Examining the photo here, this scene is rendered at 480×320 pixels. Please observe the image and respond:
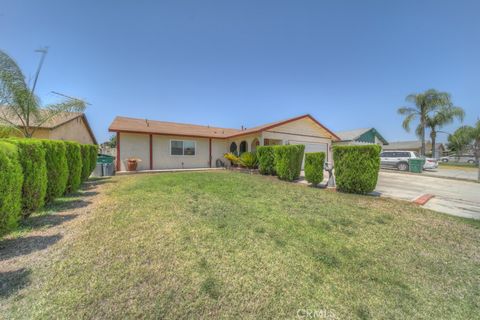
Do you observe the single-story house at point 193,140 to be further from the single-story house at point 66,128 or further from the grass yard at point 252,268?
the grass yard at point 252,268

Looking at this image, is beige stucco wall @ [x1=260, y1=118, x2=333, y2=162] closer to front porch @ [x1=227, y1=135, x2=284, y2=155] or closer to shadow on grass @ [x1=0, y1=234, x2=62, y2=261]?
front porch @ [x1=227, y1=135, x2=284, y2=155]

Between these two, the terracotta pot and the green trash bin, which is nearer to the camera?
the terracotta pot

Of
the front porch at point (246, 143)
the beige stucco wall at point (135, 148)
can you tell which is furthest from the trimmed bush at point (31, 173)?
the front porch at point (246, 143)

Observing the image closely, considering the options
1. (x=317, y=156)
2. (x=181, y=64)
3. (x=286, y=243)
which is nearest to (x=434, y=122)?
(x=317, y=156)

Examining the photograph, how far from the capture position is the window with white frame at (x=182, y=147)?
50.0 feet

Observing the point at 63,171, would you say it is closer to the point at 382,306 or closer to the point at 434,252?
the point at 382,306

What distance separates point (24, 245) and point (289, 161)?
8995 millimetres

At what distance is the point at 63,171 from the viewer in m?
5.58

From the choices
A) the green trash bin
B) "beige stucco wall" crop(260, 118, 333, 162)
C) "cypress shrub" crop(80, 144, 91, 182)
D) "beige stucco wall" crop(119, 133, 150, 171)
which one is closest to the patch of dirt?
"cypress shrub" crop(80, 144, 91, 182)

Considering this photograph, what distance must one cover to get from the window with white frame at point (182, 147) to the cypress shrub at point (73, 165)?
8.22m

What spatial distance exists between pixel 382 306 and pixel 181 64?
551 inches

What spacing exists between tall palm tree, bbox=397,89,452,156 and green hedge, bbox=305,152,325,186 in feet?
81.8

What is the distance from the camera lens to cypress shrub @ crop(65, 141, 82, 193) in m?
6.35

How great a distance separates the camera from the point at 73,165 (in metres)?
6.58
